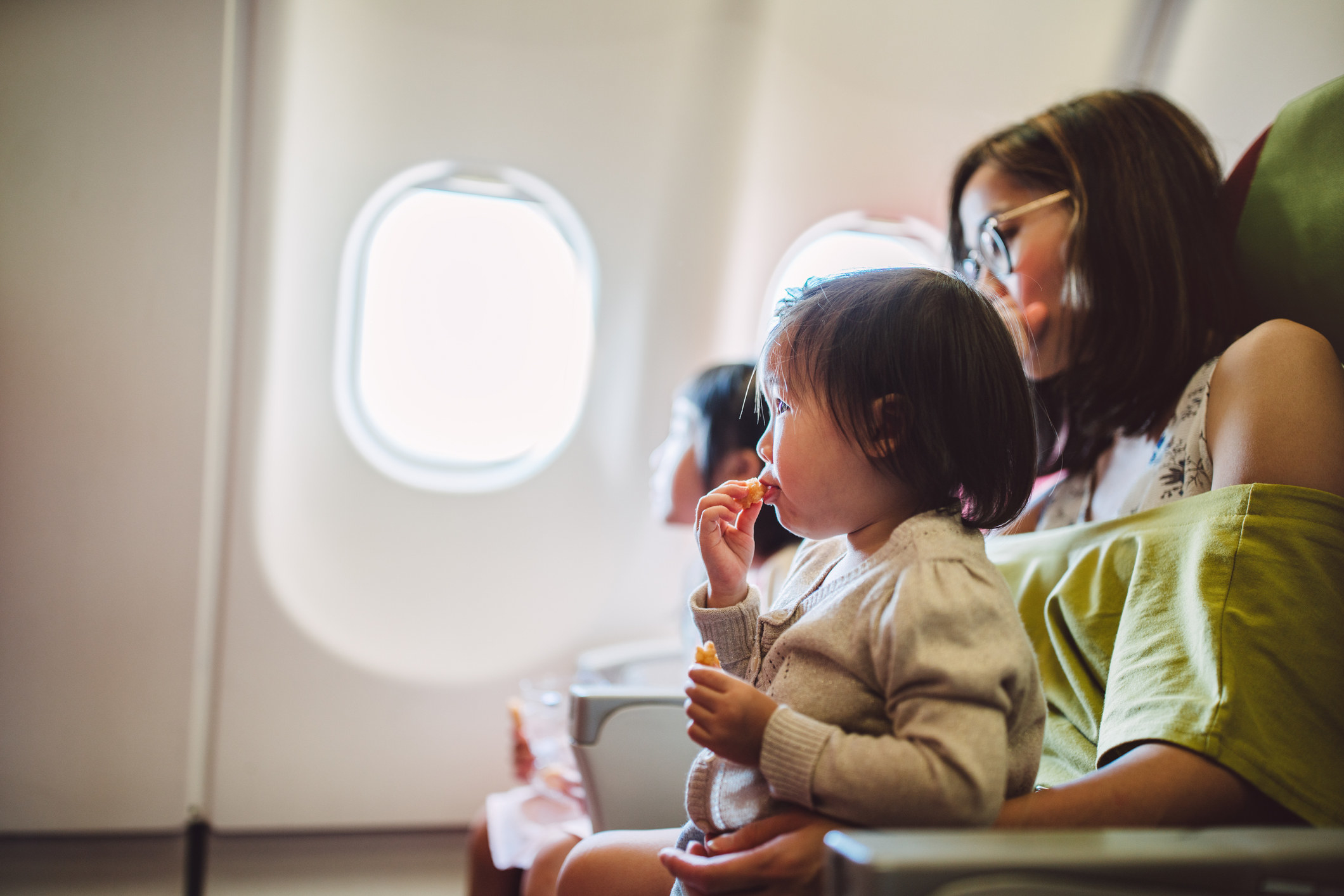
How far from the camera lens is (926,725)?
659 millimetres

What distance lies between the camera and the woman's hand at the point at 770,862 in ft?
2.34

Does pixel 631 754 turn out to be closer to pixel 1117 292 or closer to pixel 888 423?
pixel 888 423

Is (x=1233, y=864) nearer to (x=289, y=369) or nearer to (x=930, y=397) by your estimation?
(x=930, y=397)

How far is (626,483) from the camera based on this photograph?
7.36 feet

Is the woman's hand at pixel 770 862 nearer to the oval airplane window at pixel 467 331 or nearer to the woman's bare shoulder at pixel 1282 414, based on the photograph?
the woman's bare shoulder at pixel 1282 414

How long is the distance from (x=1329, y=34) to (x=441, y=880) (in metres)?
2.57

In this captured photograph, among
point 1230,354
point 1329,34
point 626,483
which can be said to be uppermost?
point 1329,34

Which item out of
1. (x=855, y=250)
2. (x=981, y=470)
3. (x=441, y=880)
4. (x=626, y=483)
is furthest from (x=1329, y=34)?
(x=441, y=880)

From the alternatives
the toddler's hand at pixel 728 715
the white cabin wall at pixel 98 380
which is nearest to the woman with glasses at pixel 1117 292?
the toddler's hand at pixel 728 715

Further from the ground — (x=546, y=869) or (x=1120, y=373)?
(x=1120, y=373)

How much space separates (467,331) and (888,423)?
1585 mm

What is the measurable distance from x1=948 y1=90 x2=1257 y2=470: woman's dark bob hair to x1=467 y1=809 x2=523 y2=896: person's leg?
3.97 feet

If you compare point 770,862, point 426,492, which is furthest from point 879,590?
point 426,492

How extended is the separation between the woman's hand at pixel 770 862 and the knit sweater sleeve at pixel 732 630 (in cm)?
19
